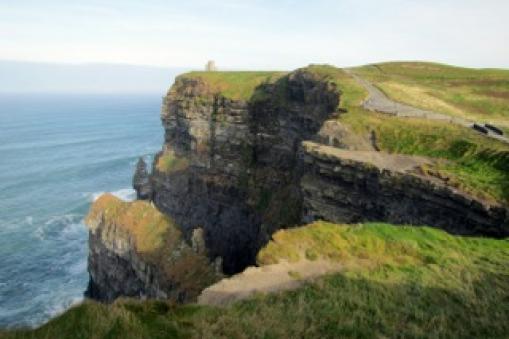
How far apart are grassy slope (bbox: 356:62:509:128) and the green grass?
16035 mm

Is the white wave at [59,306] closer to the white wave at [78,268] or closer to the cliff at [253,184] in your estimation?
the cliff at [253,184]

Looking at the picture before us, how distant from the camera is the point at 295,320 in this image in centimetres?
1333

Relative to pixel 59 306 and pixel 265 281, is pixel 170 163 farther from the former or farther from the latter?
pixel 265 281

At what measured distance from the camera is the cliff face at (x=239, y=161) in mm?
54062

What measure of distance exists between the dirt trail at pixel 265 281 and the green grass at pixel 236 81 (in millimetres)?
48049

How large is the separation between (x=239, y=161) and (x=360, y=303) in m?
47.7

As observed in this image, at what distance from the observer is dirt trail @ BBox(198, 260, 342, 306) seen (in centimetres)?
1576

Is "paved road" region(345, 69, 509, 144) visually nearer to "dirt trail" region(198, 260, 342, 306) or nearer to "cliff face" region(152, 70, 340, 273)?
"cliff face" region(152, 70, 340, 273)

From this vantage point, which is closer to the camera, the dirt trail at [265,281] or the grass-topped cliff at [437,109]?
the dirt trail at [265,281]

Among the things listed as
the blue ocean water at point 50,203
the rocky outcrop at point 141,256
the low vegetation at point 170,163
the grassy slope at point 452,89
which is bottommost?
the blue ocean water at point 50,203

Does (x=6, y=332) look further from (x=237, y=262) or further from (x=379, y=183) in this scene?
(x=237, y=262)

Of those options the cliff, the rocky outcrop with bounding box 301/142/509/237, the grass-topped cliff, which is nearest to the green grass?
the grass-topped cliff

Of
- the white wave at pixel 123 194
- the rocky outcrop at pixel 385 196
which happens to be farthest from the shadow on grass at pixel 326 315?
the white wave at pixel 123 194

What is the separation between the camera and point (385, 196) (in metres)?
30.7
